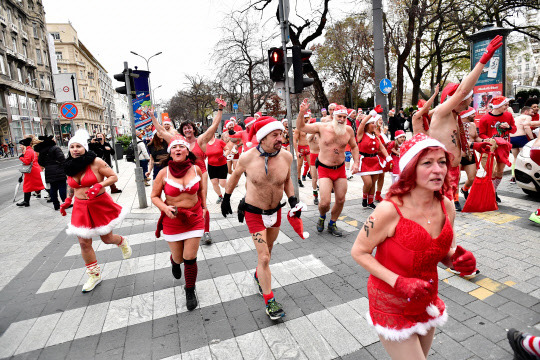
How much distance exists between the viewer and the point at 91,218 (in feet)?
14.2

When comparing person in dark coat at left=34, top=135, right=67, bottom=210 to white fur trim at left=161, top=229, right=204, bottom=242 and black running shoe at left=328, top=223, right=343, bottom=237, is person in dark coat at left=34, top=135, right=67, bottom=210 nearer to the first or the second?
white fur trim at left=161, top=229, right=204, bottom=242

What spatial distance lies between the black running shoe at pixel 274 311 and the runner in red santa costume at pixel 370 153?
432 cm

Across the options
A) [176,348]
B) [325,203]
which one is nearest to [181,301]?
[176,348]

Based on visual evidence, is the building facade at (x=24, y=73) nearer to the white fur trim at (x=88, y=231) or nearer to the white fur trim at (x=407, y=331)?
the white fur trim at (x=88, y=231)

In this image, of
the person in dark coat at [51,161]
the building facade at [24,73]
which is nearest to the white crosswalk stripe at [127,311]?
the person in dark coat at [51,161]

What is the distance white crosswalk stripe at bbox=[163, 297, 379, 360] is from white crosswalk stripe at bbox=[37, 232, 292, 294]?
7.03 ft

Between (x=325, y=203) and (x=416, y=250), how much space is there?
4.01 m

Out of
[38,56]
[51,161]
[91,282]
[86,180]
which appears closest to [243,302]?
[91,282]

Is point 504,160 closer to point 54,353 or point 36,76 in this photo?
point 54,353

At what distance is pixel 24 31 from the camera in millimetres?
49344

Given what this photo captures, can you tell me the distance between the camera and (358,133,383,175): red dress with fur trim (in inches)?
275

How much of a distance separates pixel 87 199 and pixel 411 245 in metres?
4.05

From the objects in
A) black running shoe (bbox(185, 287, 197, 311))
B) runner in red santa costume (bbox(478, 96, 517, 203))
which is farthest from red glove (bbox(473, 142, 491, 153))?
black running shoe (bbox(185, 287, 197, 311))

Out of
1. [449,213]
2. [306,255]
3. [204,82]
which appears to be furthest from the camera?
[204,82]
